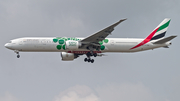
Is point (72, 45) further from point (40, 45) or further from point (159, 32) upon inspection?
point (159, 32)

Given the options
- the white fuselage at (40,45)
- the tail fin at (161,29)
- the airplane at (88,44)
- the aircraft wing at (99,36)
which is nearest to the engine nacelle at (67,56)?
the airplane at (88,44)

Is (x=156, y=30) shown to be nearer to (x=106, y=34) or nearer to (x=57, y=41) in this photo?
(x=106, y=34)

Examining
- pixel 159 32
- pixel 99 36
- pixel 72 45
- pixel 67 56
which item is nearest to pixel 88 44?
pixel 99 36

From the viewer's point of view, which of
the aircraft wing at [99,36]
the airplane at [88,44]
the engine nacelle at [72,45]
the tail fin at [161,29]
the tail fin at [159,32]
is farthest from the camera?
the tail fin at [161,29]

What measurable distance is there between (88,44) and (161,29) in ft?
48.6

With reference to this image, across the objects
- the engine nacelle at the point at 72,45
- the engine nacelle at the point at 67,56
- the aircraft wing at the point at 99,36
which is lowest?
the engine nacelle at the point at 67,56

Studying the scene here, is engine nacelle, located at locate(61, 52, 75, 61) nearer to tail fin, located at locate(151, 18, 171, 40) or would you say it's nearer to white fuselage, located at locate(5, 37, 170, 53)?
→ white fuselage, located at locate(5, 37, 170, 53)

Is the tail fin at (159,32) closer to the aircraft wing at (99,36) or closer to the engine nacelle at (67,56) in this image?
the aircraft wing at (99,36)

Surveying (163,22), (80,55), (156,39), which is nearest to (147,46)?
(156,39)

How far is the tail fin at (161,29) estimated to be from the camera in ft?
217

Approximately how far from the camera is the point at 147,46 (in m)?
64.1

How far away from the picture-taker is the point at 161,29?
6700cm

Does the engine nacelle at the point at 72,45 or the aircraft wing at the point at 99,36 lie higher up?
the aircraft wing at the point at 99,36

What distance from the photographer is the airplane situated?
59.9 meters
